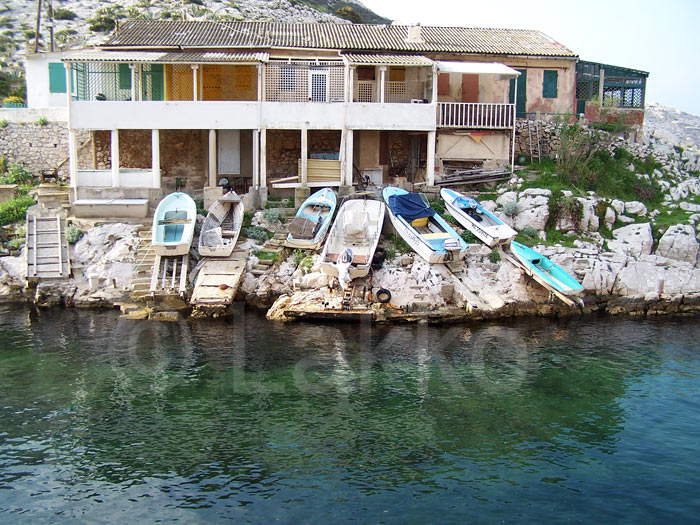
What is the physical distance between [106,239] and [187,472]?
14939 mm

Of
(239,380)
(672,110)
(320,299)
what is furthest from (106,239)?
(672,110)

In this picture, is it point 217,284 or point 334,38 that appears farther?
point 334,38

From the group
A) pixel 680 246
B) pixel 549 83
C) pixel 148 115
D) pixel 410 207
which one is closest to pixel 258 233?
pixel 410 207

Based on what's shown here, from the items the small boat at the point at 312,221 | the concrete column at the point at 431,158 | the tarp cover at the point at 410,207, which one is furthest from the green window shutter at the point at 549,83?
the small boat at the point at 312,221

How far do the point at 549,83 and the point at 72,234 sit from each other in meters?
22.2

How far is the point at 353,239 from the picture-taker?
85.3ft

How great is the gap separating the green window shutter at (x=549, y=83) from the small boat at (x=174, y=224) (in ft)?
57.2

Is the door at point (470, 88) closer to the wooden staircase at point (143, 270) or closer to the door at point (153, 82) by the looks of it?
the door at point (153, 82)

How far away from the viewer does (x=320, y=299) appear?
75.8 feet

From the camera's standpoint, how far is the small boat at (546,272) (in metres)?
23.4

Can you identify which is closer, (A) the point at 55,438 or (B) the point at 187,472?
(B) the point at 187,472

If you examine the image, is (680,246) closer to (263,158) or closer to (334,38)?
(263,158)

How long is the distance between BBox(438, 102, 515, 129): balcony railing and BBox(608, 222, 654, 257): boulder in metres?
6.86

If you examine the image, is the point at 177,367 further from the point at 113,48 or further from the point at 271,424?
the point at 113,48
